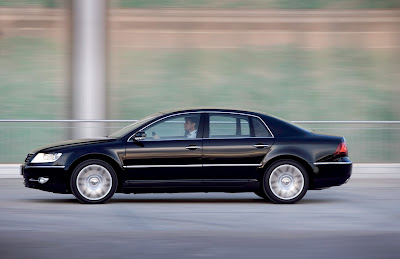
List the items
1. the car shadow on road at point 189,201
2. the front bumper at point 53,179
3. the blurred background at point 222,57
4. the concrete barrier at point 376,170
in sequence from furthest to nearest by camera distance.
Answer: the blurred background at point 222,57 < the concrete barrier at point 376,170 < the car shadow on road at point 189,201 < the front bumper at point 53,179

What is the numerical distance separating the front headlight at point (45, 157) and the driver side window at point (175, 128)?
4.24ft

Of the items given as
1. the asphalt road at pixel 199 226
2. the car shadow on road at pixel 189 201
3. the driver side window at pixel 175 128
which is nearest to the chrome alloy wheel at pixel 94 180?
the asphalt road at pixel 199 226

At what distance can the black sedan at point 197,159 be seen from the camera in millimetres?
10711

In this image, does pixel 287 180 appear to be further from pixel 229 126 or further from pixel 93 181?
pixel 93 181

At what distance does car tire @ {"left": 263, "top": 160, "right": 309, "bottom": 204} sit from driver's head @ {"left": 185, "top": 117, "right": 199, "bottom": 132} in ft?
3.95

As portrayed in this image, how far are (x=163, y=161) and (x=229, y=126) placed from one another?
3.50 feet

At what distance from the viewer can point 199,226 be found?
338 inches

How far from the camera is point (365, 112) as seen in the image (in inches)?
671

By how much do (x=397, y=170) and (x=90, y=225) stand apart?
29.0 feet

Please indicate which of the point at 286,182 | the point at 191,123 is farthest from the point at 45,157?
the point at 286,182

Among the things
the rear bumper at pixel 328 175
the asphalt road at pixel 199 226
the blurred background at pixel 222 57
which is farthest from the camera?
the blurred background at pixel 222 57

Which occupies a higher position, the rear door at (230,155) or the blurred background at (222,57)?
the blurred background at (222,57)

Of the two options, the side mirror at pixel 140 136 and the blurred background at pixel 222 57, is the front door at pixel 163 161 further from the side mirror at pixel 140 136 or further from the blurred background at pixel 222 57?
the blurred background at pixel 222 57

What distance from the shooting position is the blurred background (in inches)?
671
